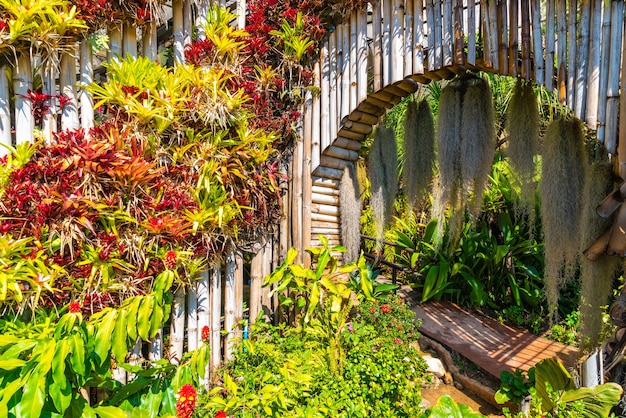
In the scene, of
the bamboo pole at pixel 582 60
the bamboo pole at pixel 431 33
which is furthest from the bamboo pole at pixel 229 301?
the bamboo pole at pixel 582 60

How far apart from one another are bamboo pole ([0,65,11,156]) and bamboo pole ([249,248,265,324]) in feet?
4.61

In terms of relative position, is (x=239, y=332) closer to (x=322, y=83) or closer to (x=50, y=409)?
(x=50, y=409)

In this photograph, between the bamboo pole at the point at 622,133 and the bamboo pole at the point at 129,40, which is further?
the bamboo pole at the point at 129,40

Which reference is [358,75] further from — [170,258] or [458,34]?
[170,258]

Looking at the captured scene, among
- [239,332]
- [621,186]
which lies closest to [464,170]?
[621,186]

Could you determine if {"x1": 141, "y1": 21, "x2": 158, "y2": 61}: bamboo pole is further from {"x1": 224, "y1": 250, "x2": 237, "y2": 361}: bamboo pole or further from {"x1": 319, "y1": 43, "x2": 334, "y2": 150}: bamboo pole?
{"x1": 224, "y1": 250, "x2": 237, "y2": 361}: bamboo pole

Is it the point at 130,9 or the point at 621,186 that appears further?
the point at 130,9

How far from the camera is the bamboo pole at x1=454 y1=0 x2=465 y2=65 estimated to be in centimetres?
205

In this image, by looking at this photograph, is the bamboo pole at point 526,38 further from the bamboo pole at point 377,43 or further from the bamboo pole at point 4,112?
the bamboo pole at point 4,112

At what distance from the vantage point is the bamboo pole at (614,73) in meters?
1.56

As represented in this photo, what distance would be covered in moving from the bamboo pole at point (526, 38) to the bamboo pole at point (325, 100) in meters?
1.15

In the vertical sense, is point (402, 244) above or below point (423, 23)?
below

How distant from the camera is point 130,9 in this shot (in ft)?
6.20

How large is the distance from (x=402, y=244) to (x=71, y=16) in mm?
3795
